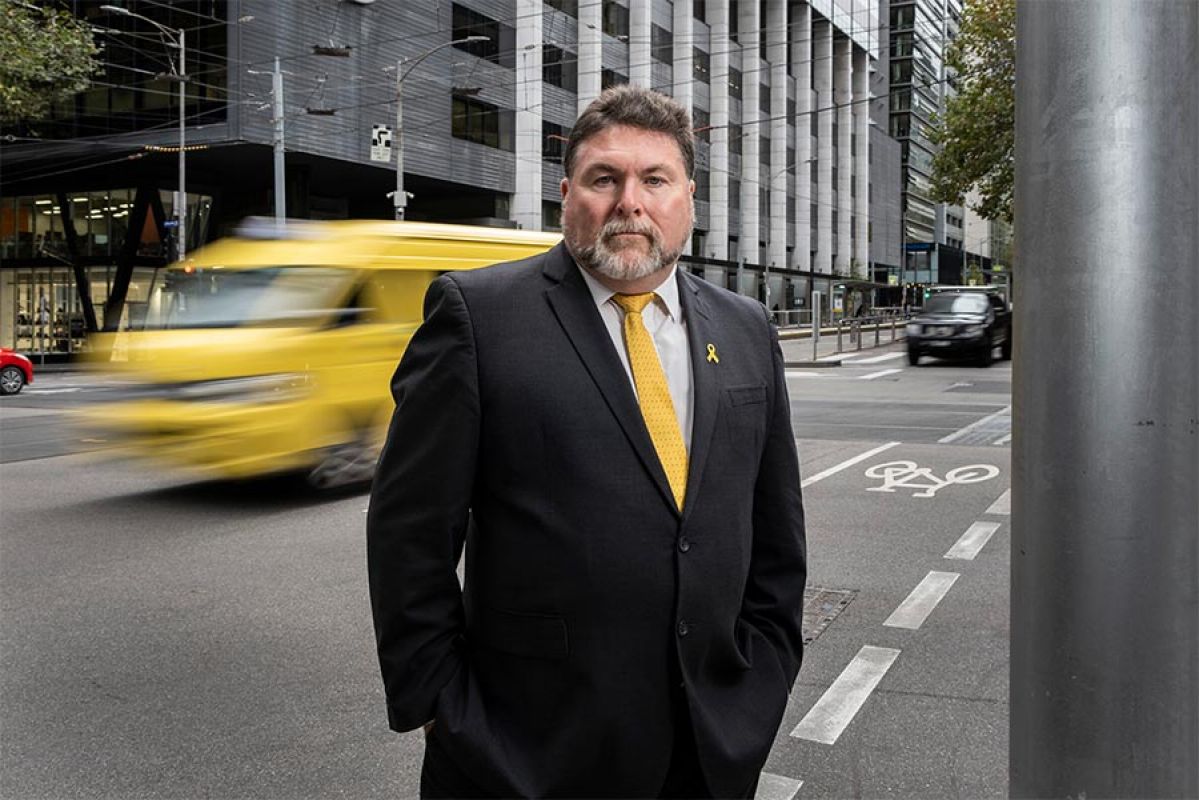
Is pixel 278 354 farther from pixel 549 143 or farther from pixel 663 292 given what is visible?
pixel 549 143

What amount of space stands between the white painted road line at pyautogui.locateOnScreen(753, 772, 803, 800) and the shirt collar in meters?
1.90

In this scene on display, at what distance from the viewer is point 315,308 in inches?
350

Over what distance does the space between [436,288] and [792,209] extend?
6859 centimetres

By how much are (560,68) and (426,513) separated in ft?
149

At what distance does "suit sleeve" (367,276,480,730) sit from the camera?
6.27 ft

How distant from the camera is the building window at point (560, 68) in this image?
43.7 m

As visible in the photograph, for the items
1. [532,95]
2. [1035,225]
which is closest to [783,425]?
[1035,225]

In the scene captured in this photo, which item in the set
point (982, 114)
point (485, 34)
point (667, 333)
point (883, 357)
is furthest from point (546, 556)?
point (485, 34)

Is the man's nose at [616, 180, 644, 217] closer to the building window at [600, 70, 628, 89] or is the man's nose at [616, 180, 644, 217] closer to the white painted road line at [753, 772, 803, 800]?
the white painted road line at [753, 772, 803, 800]

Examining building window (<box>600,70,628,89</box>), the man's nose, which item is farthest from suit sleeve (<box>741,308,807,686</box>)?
building window (<box>600,70,628,89</box>)

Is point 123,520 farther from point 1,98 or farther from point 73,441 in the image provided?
point 1,98

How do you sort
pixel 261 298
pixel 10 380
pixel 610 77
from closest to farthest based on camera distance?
pixel 261 298 < pixel 10 380 < pixel 610 77

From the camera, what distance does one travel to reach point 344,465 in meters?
8.98

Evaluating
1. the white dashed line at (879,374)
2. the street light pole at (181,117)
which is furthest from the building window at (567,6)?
the white dashed line at (879,374)
